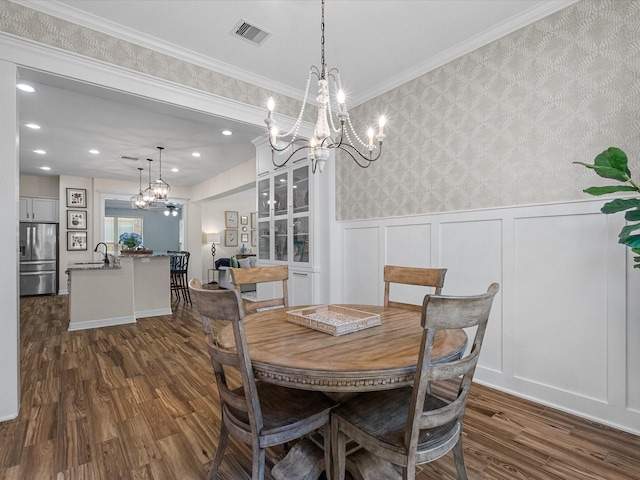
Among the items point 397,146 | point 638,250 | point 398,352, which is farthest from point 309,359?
point 397,146

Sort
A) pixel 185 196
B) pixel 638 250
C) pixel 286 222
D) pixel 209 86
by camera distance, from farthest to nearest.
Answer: pixel 185 196, pixel 286 222, pixel 209 86, pixel 638 250

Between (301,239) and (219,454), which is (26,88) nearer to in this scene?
(301,239)

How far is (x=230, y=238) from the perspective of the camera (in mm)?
9820

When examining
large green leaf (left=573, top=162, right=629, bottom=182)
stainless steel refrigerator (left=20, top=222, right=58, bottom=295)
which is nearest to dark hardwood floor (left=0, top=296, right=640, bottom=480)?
large green leaf (left=573, top=162, right=629, bottom=182)

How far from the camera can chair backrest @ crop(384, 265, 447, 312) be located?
194 cm

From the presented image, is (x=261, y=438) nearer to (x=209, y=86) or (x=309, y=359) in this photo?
(x=309, y=359)

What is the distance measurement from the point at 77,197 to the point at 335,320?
8.50m

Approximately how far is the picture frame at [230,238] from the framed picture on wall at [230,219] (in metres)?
0.19

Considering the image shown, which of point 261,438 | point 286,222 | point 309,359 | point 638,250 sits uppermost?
point 286,222

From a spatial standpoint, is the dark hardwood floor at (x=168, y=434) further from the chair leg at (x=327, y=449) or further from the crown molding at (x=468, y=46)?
the crown molding at (x=468, y=46)

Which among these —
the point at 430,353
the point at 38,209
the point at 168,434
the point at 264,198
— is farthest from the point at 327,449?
the point at 38,209

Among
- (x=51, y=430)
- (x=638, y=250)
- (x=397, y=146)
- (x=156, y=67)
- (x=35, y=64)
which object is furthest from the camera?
(x=397, y=146)

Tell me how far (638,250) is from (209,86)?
10.6ft

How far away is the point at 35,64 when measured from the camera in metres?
2.12
